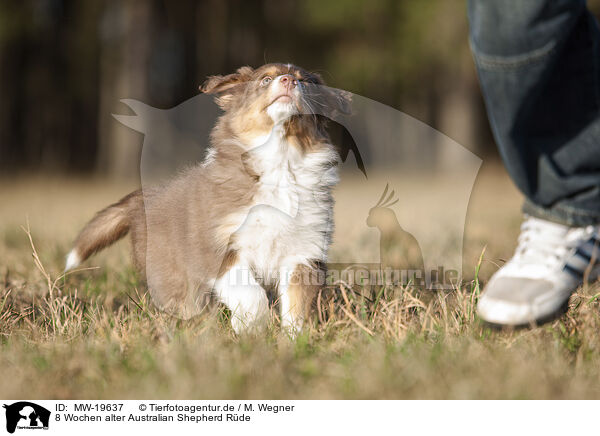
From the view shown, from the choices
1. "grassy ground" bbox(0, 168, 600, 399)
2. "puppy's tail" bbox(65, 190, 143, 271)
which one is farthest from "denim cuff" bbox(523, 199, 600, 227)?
"puppy's tail" bbox(65, 190, 143, 271)

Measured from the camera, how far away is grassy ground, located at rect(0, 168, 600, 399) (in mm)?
1680

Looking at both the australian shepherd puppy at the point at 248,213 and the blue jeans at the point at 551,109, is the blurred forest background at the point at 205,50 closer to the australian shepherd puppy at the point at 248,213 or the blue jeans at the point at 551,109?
the australian shepherd puppy at the point at 248,213

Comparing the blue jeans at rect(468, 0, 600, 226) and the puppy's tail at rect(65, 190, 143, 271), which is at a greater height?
the blue jeans at rect(468, 0, 600, 226)

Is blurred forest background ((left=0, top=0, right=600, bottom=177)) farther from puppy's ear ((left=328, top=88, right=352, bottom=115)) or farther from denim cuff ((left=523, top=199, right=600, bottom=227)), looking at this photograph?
denim cuff ((left=523, top=199, right=600, bottom=227))

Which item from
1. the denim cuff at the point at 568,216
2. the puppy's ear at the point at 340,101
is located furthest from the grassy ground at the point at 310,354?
the puppy's ear at the point at 340,101

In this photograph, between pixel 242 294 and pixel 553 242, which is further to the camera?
pixel 242 294

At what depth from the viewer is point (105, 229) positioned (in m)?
3.30

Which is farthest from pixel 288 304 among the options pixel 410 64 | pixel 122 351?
pixel 410 64

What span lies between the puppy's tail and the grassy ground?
380 mm

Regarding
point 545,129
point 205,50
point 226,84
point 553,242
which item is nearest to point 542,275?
point 553,242

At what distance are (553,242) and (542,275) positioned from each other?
0.36 ft

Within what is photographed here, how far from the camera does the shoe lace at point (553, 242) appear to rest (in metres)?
1.97
